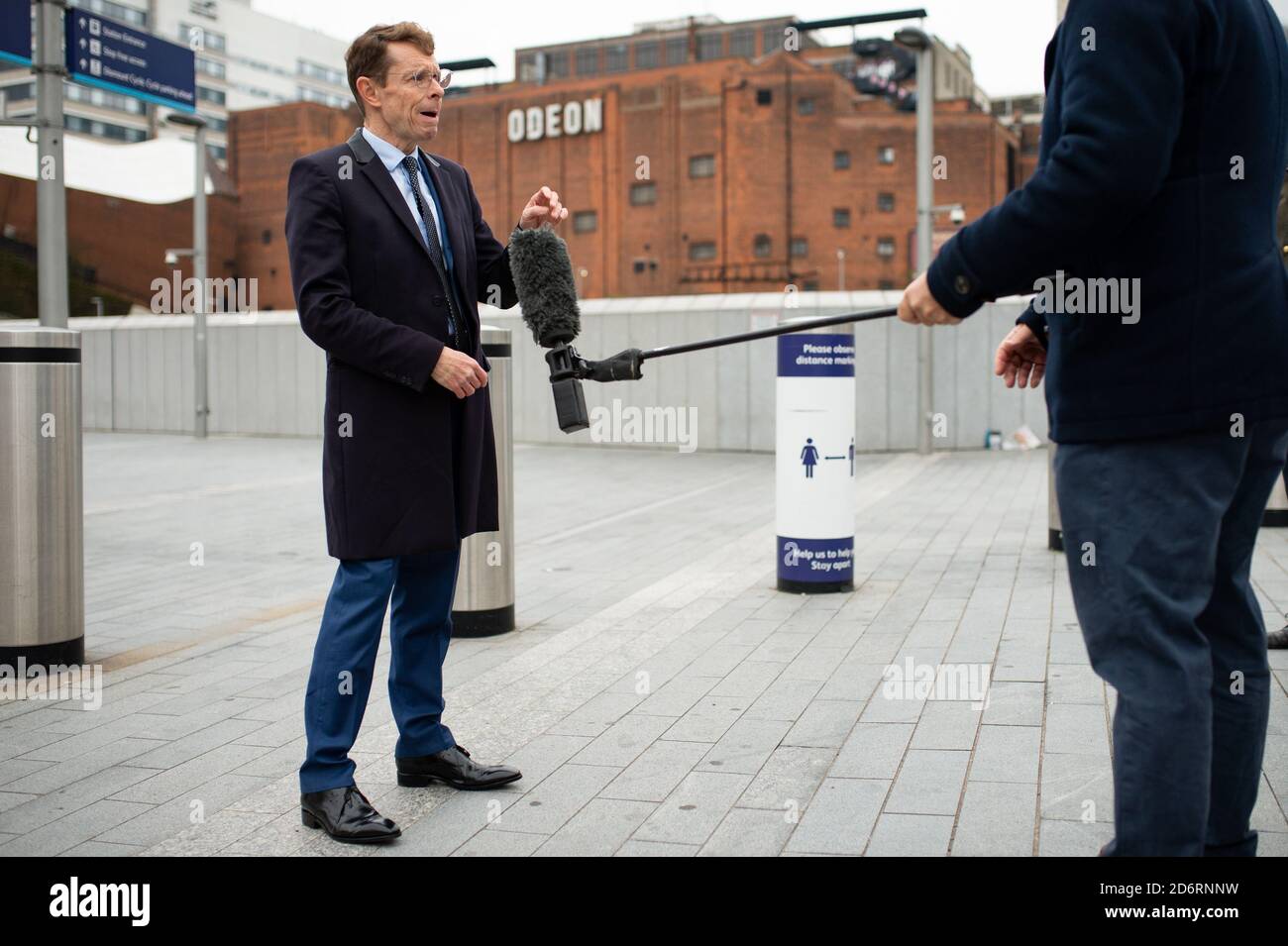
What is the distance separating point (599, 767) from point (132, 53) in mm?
8003

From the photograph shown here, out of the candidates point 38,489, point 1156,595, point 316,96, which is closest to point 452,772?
point 1156,595

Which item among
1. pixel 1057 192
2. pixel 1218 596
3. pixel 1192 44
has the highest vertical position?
pixel 1192 44

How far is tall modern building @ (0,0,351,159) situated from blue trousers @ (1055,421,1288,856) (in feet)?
253

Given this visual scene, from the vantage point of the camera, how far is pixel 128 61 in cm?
963

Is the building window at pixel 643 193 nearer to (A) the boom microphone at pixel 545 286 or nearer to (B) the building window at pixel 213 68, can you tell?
(B) the building window at pixel 213 68

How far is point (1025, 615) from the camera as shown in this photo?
6273 millimetres

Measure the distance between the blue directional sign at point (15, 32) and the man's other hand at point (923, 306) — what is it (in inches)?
302

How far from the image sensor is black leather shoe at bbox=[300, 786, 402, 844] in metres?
3.33

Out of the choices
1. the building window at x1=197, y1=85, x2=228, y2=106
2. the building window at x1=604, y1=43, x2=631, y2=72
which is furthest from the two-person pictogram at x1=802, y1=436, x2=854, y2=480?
the building window at x1=197, y1=85, x2=228, y2=106

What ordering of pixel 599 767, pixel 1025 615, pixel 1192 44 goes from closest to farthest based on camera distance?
1. pixel 1192 44
2. pixel 599 767
3. pixel 1025 615

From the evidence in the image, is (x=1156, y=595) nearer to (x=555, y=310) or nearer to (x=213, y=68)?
(x=555, y=310)

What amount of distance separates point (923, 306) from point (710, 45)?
231 ft
